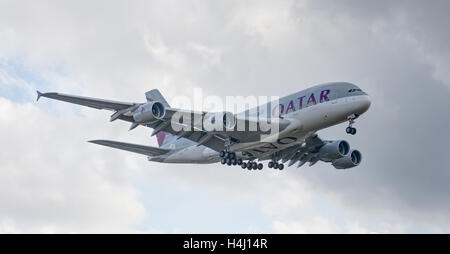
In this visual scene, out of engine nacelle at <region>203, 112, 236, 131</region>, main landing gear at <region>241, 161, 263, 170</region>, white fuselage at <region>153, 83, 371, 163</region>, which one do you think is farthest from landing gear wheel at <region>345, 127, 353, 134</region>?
main landing gear at <region>241, 161, 263, 170</region>

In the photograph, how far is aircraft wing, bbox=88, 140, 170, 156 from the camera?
58119 millimetres

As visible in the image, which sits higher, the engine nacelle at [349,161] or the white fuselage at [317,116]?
the engine nacelle at [349,161]

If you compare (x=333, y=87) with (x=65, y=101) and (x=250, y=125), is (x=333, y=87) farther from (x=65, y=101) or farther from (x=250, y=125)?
(x=65, y=101)

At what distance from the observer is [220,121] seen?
54219mm

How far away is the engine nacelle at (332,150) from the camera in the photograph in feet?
207

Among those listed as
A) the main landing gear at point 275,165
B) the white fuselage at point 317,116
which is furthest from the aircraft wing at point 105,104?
the main landing gear at point 275,165

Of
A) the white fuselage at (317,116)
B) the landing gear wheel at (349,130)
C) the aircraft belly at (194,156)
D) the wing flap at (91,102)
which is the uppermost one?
the aircraft belly at (194,156)

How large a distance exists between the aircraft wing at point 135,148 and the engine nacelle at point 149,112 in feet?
18.9

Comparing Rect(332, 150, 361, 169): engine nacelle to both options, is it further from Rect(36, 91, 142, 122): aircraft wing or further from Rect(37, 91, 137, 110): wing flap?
Rect(37, 91, 137, 110): wing flap

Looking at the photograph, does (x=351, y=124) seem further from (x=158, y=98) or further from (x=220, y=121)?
(x=158, y=98)

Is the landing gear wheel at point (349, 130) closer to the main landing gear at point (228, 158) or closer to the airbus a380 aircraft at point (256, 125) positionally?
the airbus a380 aircraft at point (256, 125)

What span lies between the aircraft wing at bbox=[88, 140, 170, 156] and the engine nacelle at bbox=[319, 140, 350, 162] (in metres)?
13.9

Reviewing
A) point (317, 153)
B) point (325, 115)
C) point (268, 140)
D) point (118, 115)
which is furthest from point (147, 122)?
point (317, 153)

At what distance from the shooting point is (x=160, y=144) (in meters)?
68.5
